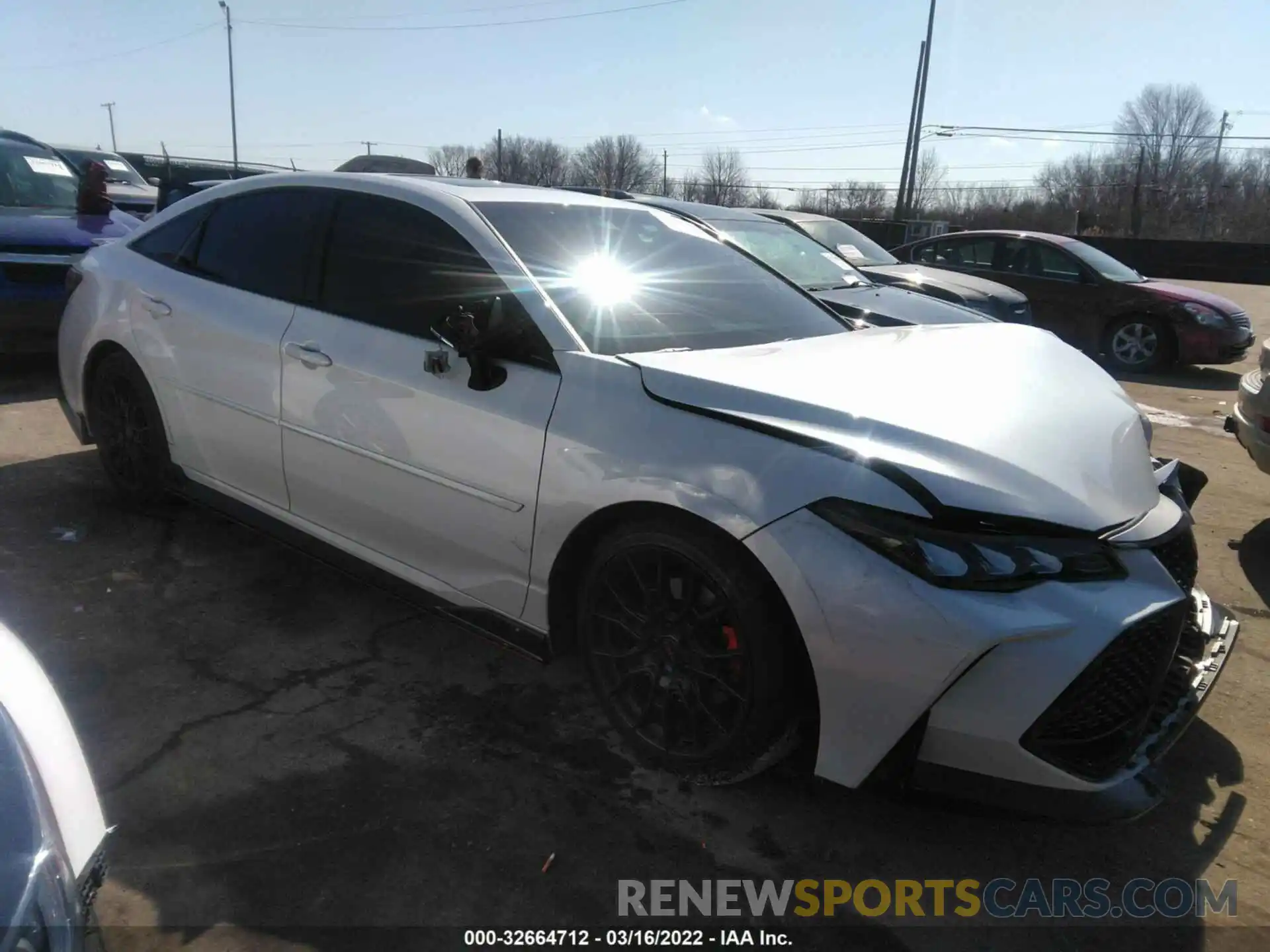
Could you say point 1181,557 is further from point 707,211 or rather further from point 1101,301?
point 1101,301

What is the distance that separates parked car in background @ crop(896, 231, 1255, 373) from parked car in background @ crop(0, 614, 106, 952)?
442 inches

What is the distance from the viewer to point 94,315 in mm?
4281

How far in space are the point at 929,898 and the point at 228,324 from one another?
10.4ft

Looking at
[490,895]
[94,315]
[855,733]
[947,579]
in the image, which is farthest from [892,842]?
[94,315]

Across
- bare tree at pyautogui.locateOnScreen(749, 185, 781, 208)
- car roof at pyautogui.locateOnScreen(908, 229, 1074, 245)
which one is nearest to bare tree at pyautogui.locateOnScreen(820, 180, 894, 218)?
bare tree at pyautogui.locateOnScreen(749, 185, 781, 208)

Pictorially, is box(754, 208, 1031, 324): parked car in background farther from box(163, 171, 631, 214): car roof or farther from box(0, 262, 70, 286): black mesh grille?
box(0, 262, 70, 286): black mesh grille

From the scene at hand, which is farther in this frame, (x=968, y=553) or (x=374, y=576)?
(x=374, y=576)

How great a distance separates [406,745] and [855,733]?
140cm

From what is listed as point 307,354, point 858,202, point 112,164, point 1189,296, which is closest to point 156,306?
point 307,354

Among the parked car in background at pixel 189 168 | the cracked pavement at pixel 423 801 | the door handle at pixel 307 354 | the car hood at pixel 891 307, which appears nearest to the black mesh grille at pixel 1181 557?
the cracked pavement at pixel 423 801

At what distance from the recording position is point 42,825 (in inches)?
51.7

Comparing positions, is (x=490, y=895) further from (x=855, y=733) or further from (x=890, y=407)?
(x=890, y=407)

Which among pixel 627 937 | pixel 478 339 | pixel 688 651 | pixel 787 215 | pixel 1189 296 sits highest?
pixel 787 215

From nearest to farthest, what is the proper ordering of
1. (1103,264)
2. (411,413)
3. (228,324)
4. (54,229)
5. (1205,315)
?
1. (411,413)
2. (228,324)
3. (54,229)
4. (1205,315)
5. (1103,264)
